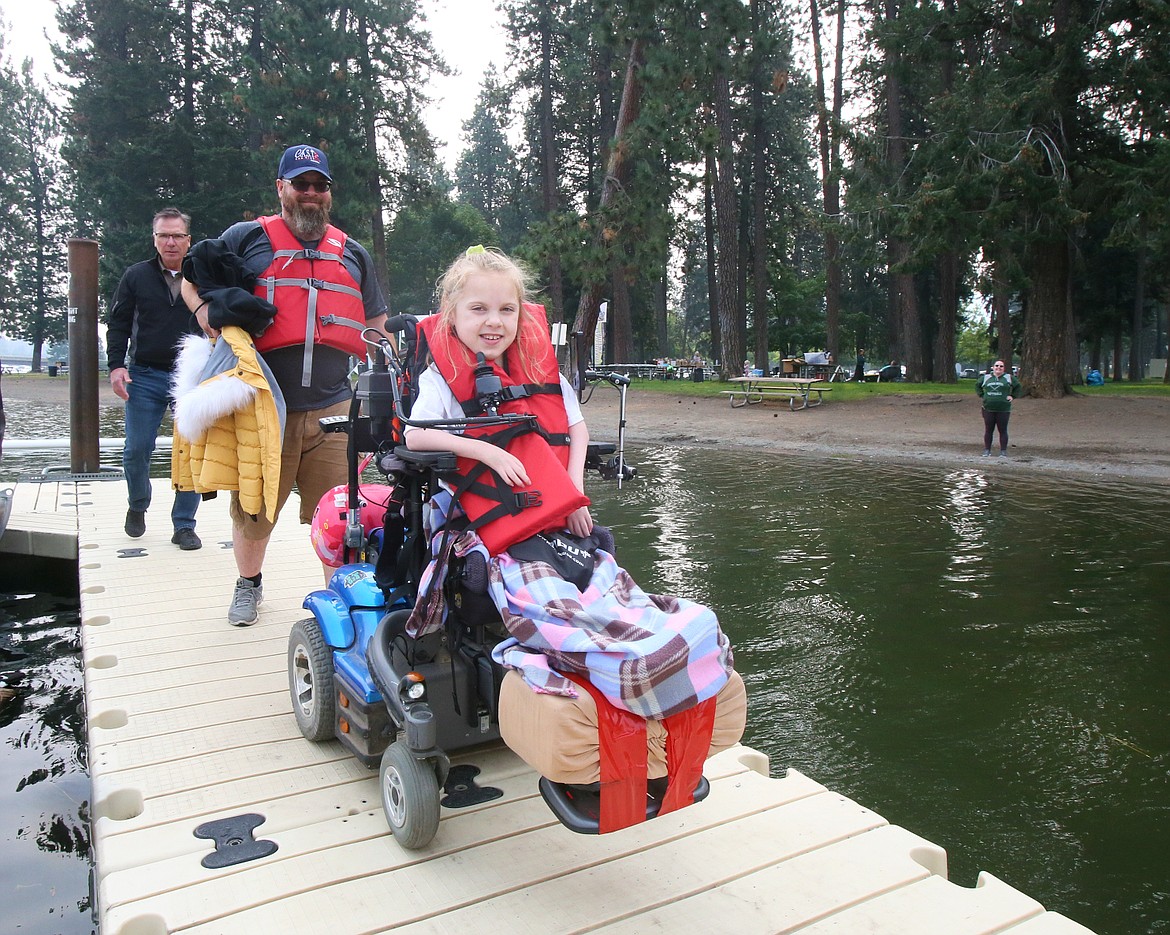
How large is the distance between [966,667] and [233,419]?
3768 millimetres

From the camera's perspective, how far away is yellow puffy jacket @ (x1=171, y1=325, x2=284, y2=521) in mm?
3586

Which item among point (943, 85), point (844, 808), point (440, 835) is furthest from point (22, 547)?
point (943, 85)

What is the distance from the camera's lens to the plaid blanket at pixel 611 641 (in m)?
2.07

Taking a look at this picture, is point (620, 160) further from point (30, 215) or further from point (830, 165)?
point (30, 215)

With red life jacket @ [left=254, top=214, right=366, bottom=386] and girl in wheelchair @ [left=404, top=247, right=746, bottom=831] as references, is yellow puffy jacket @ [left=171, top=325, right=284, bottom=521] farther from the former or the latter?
girl in wheelchair @ [left=404, top=247, right=746, bottom=831]

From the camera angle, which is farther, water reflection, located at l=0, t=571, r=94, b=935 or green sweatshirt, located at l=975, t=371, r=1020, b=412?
green sweatshirt, located at l=975, t=371, r=1020, b=412

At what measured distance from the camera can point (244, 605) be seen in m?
4.43

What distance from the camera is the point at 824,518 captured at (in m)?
9.13

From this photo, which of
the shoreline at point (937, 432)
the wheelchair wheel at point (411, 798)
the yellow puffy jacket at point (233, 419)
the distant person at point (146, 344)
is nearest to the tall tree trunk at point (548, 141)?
the shoreline at point (937, 432)

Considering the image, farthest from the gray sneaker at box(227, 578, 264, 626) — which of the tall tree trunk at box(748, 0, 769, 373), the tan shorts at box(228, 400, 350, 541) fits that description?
the tall tree trunk at box(748, 0, 769, 373)

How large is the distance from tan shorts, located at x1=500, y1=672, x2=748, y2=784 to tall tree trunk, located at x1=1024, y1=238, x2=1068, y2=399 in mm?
20003

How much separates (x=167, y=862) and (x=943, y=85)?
29.3m

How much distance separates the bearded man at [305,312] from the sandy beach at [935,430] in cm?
1132

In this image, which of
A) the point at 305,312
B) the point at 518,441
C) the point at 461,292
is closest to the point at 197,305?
the point at 305,312
